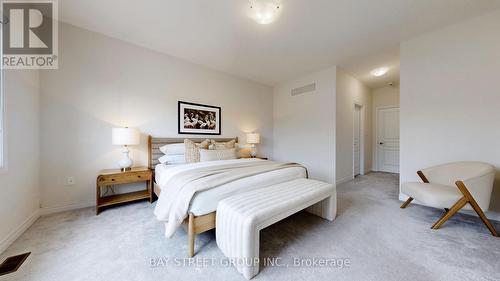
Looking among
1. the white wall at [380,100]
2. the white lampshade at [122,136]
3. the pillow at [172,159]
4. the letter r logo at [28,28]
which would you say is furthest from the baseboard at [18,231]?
the white wall at [380,100]

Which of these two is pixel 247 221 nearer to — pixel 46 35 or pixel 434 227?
pixel 434 227

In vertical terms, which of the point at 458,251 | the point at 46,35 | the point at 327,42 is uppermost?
the point at 327,42

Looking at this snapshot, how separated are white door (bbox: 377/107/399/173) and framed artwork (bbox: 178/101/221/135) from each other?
16.5 ft

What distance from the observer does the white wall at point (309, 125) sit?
3.75 meters

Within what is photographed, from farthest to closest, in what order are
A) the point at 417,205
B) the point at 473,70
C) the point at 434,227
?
the point at 417,205, the point at 473,70, the point at 434,227

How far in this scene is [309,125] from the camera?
13.6 feet

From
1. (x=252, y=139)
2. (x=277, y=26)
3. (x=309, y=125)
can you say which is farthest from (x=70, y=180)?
(x=309, y=125)

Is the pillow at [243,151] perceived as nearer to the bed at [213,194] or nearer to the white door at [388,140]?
the bed at [213,194]

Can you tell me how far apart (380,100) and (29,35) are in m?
7.56

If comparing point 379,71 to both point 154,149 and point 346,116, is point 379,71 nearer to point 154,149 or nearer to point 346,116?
point 346,116

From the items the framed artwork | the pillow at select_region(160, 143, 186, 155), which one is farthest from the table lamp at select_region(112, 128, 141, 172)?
the framed artwork

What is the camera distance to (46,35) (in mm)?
2305

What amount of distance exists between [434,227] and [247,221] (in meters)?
2.36

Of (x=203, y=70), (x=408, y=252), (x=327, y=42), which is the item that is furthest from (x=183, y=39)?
(x=408, y=252)
